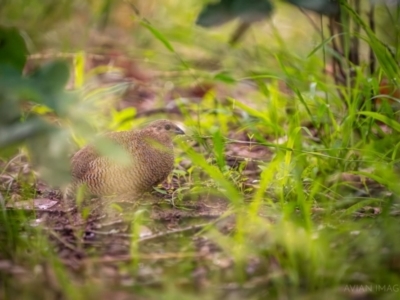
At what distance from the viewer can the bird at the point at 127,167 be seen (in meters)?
3.55

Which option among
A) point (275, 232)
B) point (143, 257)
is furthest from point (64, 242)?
point (275, 232)

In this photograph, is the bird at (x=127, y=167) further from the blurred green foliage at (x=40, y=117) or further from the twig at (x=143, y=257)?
the blurred green foliage at (x=40, y=117)

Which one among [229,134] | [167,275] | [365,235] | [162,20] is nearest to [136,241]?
[167,275]

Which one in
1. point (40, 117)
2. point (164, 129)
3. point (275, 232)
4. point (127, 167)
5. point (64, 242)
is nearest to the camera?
point (40, 117)

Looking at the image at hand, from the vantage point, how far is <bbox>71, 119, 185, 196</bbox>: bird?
140 inches

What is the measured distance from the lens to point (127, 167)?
11.6 ft

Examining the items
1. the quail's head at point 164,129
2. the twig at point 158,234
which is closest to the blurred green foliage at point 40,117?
the twig at point 158,234

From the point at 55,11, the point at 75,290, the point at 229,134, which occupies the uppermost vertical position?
the point at 55,11

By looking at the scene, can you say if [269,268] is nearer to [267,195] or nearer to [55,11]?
[267,195]

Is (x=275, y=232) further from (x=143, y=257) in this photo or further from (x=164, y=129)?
(x=164, y=129)

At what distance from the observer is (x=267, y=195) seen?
346 centimetres

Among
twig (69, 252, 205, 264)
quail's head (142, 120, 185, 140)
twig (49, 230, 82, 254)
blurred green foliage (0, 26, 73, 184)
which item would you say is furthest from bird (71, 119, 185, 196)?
blurred green foliage (0, 26, 73, 184)

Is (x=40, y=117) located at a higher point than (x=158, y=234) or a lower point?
higher

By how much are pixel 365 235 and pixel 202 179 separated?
4.18 feet
